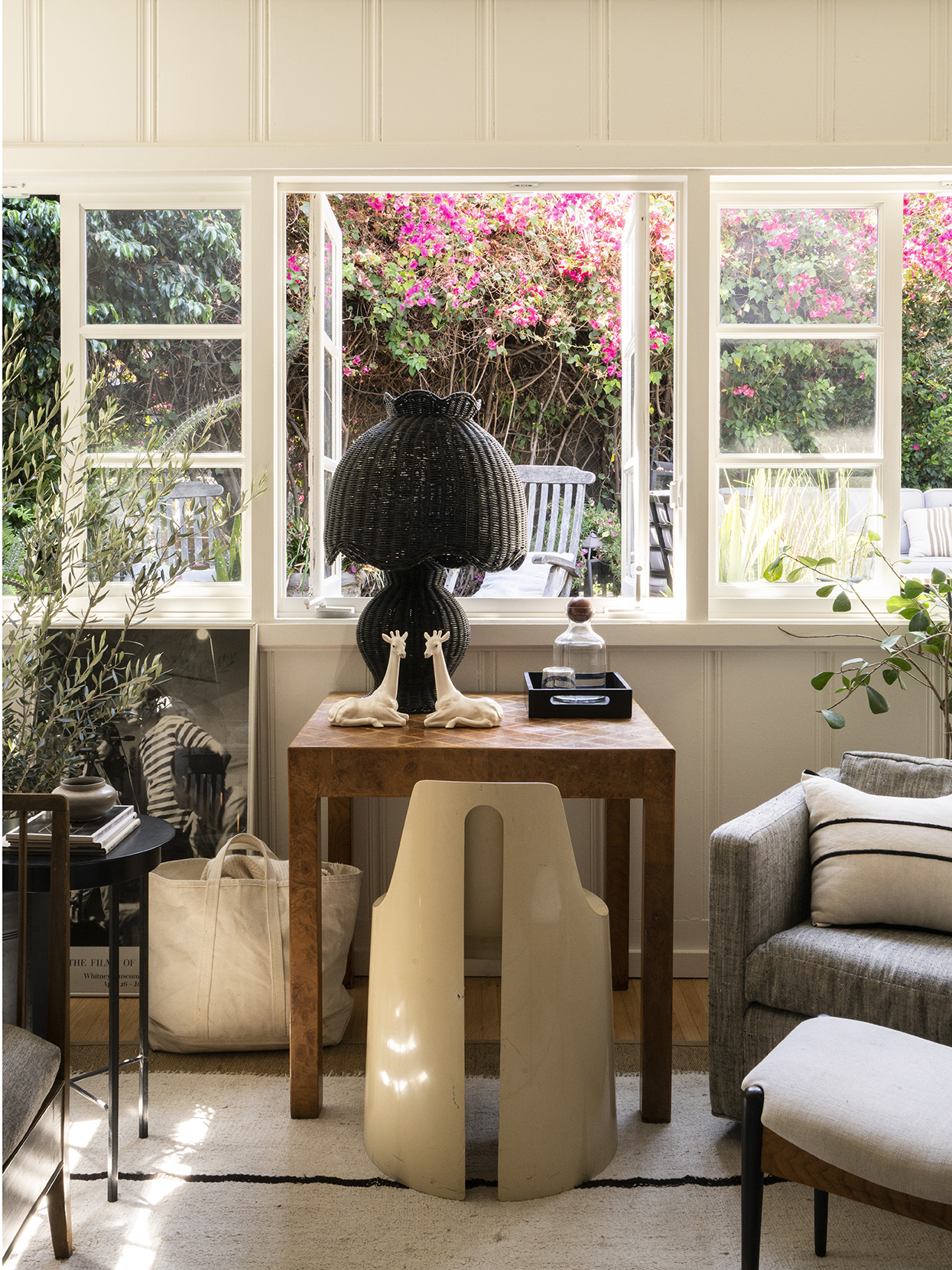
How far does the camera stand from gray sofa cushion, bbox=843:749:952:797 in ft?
7.41

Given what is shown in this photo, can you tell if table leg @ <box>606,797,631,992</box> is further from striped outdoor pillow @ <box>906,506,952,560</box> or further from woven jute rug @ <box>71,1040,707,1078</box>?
striped outdoor pillow @ <box>906,506,952,560</box>

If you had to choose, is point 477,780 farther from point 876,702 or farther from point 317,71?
point 317,71

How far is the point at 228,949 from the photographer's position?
2371 mm

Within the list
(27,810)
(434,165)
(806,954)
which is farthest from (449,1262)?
(434,165)

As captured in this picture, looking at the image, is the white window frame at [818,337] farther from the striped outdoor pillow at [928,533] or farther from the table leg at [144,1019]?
the table leg at [144,1019]

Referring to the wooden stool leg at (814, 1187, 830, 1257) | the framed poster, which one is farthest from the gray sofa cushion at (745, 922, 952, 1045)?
the framed poster

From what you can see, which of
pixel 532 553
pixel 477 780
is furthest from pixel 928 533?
pixel 477 780

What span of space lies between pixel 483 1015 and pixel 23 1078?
1.39 m

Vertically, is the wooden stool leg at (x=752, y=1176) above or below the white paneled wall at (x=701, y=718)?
below

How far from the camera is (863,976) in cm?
187

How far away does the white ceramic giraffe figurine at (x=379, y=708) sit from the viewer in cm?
223

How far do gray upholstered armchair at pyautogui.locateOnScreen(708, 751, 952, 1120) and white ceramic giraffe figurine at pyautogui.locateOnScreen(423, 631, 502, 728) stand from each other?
1.82 ft

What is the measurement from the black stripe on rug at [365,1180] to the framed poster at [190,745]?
95 cm

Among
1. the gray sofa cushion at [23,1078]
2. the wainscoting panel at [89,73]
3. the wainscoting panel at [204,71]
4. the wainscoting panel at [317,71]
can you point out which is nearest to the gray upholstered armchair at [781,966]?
the gray sofa cushion at [23,1078]
